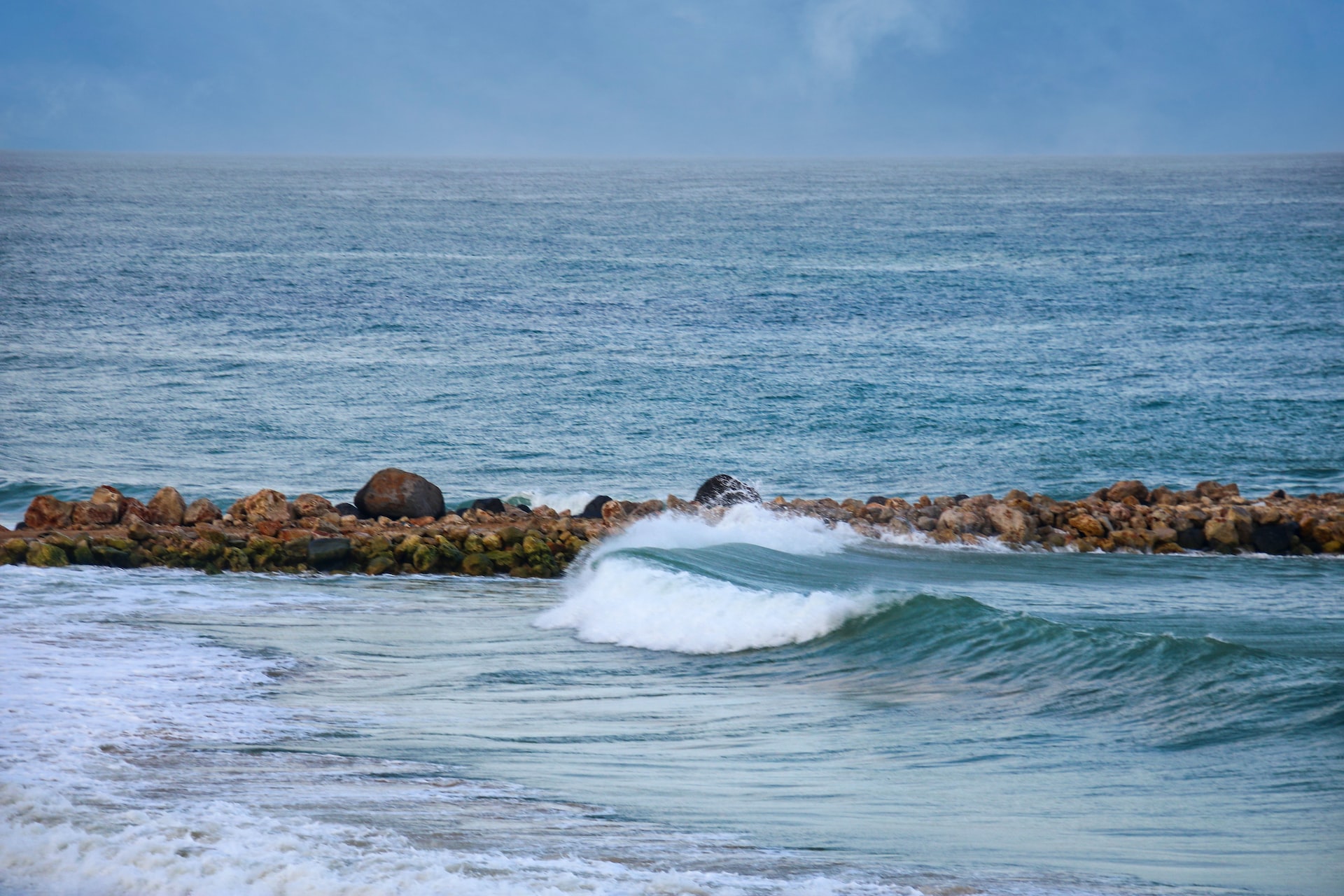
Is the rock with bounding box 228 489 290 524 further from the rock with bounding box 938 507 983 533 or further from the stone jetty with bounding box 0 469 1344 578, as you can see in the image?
the rock with bounding box 938 507 983 533

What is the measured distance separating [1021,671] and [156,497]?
498 inches

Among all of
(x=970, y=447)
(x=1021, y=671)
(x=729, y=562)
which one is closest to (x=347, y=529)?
(x=729, y=562)

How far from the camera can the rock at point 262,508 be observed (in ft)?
58.4

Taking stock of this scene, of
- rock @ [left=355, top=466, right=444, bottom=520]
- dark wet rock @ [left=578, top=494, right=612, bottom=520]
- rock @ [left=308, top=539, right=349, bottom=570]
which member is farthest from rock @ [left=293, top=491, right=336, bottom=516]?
dark wet rock @ [left=578, top=494, right=612, bottom=520]

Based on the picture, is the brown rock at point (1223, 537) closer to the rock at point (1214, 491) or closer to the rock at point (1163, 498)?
the rock at point (1163, 498)

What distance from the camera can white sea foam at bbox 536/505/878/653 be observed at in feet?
38.4

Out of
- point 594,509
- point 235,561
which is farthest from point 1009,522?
point 235,561

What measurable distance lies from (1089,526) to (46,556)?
521 inches

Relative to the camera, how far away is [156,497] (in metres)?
18.0

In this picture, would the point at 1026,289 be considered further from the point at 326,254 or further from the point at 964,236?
the point at 326,254

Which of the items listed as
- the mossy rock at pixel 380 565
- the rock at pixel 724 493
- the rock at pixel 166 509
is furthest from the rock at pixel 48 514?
the rock at pixel 724 493

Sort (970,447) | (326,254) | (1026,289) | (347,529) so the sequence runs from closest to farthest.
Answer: (347,529) → (970,447) → (1026,289) → (326,254)

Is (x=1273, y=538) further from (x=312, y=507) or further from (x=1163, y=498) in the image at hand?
(x=312, y=507)

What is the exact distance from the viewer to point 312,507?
1839 centimetres
